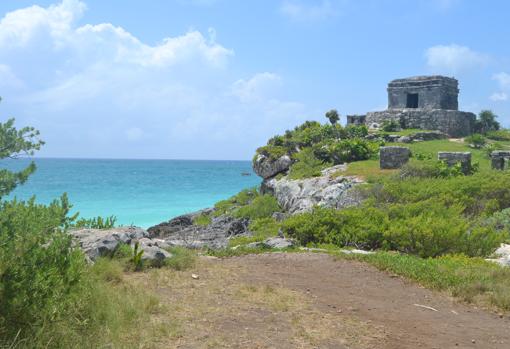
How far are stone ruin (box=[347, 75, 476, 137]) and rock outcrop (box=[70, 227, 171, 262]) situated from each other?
94.3 ft

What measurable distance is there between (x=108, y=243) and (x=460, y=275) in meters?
6.42

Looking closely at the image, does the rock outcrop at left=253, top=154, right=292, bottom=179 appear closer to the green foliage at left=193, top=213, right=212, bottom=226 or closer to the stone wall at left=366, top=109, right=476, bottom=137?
the green foliage at left=193, top=213, right=212, bottom=226

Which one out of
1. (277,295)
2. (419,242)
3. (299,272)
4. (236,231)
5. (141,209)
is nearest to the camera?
(277,295)

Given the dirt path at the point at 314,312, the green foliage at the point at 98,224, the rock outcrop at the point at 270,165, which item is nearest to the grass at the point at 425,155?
the rock outcrop at the point at 270,165

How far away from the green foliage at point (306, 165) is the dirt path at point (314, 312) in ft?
45.3

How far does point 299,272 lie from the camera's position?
9.46 meters

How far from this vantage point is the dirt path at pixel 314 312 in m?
5.98

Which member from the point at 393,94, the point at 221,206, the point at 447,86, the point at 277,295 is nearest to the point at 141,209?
the point at 221,206

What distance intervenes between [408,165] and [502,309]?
1237 centimetres

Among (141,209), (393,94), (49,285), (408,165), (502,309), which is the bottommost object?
(141,209)

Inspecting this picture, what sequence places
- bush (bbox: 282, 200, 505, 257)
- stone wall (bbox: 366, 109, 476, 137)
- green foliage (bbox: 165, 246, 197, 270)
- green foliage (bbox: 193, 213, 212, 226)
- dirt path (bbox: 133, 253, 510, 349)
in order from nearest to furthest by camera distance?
dirt path (bbox: 133, 253, 510, 349), green foliage (bbox: 165, 246, 197, 270), bush (bbox: 282, 200, 505, 257), green foliage (bbox: 193, 213, 212, 226), stone wall (bbox: 366, 109, 476, 137)

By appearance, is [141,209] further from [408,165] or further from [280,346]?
[280,346]

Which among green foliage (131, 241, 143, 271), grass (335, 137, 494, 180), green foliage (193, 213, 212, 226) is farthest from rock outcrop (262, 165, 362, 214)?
green foliage (131, 241, 143, 271)

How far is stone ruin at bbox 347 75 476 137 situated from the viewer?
34688 millimetres
